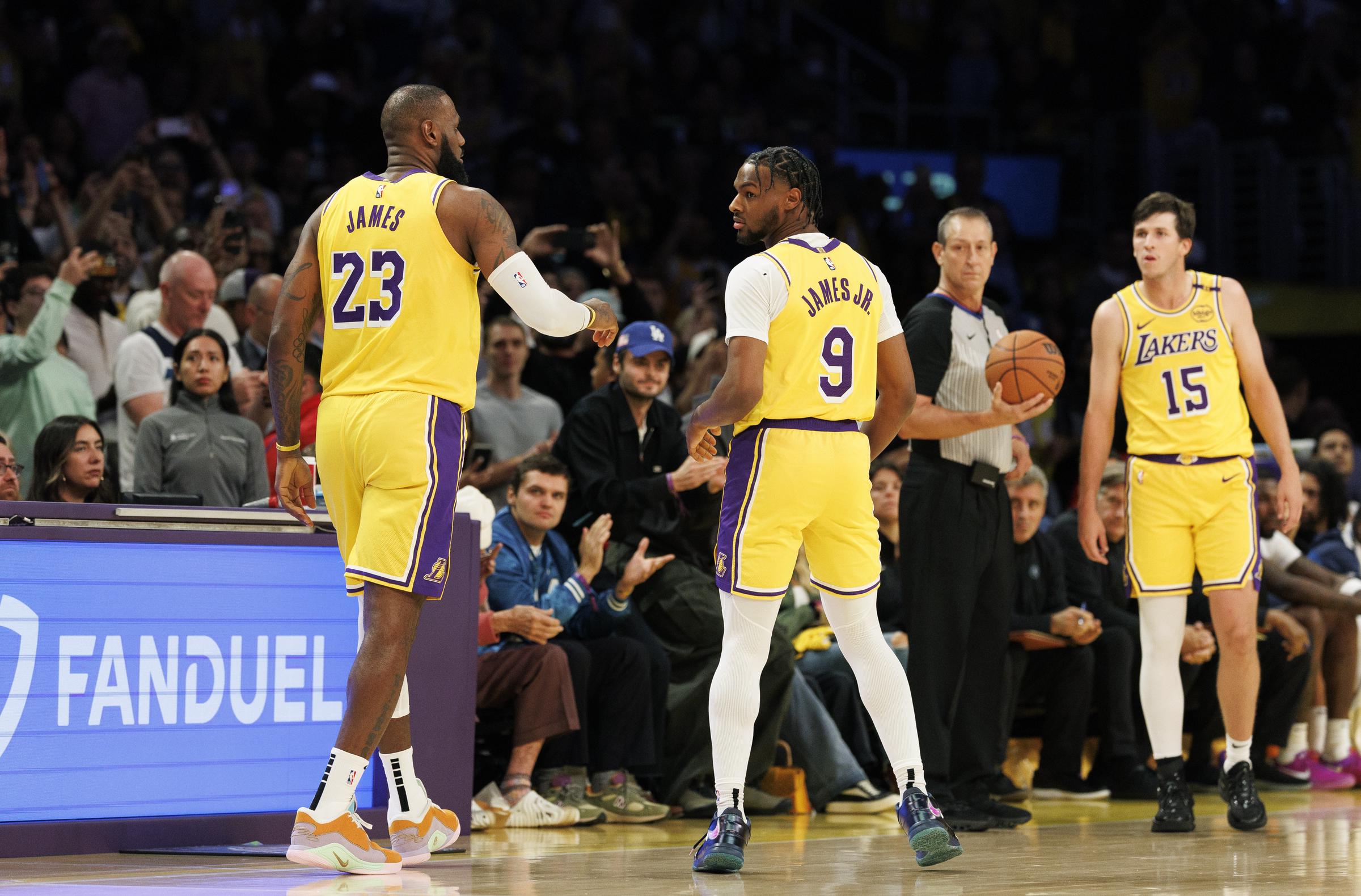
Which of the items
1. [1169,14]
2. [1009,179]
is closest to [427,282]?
[1009,179]

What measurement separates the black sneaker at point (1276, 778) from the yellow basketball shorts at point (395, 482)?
562cm

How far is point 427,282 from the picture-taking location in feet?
15.8

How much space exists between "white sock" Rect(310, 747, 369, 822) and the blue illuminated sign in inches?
35.7

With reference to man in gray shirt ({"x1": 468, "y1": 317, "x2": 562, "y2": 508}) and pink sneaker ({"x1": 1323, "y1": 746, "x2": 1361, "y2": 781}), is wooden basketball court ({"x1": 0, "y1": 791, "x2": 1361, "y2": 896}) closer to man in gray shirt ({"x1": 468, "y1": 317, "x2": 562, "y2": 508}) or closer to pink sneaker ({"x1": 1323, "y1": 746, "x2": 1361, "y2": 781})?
man in gray shirt ({"x1": 468, "y1": 317, "x2": 562, "y2": 508})

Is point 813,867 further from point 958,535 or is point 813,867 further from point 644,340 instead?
point 644,340

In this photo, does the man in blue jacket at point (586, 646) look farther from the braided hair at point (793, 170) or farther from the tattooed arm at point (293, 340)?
the braided hair at point (793, 170)

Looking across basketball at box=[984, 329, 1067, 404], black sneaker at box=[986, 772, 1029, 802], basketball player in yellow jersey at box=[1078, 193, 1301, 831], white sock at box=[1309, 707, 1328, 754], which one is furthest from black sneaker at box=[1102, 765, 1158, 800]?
basketball at box=[984, 329, 1067, 404]

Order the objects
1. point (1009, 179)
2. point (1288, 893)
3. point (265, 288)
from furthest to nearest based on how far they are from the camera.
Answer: point (1009, 179) < point (265, 288) < point (1288, 893)

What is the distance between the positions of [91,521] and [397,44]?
30.7ft

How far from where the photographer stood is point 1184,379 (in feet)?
21.6

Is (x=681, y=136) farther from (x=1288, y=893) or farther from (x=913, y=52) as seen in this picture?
(x=1288, y=893)

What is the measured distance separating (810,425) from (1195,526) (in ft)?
7.28

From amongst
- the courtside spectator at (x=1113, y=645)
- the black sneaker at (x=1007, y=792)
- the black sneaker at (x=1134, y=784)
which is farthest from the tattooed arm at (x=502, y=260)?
the black sneaker at (x=1134, y=784)

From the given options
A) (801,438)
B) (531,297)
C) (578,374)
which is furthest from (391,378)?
(578,374)
